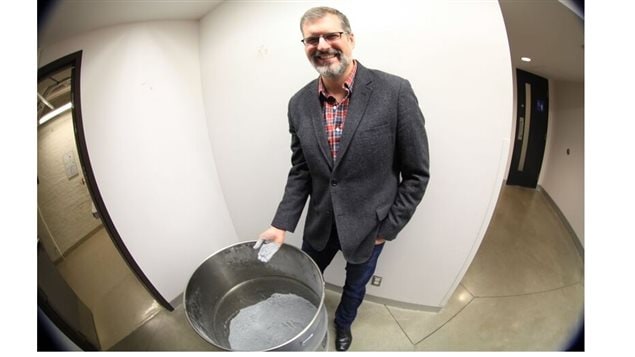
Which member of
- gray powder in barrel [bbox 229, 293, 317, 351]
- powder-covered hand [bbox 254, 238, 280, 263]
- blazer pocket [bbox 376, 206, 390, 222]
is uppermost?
blazer pocket [bbox 376, 206, 390, 222]

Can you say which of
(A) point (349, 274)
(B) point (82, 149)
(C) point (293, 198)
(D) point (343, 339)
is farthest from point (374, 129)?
(D) point (343, 339)

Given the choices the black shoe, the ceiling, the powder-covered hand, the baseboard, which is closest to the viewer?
the ceiling

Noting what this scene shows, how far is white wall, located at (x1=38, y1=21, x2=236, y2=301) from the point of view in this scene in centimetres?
48

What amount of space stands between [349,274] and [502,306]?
50 centimetres

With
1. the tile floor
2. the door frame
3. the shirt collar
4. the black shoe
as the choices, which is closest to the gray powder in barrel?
the tile floor

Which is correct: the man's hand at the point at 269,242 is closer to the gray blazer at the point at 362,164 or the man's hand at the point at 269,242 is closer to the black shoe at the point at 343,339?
the gray blazer at the point at 362,164

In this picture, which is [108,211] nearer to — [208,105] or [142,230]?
[142,230]

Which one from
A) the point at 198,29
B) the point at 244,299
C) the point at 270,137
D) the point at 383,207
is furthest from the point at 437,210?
the point at 198,29

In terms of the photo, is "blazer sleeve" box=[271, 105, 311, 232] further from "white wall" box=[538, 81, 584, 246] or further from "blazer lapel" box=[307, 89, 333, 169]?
"white wall" box=[538, 81, 584, 246]

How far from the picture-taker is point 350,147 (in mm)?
510

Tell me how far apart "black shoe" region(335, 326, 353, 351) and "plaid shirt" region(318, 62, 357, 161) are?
2.36 feet

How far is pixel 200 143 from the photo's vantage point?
648mm
